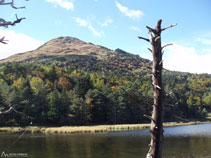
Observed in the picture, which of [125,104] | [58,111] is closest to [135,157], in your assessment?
[58,111]

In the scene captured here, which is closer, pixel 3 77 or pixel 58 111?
pixel 58 111

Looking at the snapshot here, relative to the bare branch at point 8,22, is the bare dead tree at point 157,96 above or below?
below

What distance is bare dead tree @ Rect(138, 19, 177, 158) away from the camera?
4.91m

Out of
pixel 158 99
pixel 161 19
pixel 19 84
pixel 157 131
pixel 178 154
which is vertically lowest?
pixel 178 154

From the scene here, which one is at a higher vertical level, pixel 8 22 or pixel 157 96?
pixel 8 22

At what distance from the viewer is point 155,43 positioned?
5105mm

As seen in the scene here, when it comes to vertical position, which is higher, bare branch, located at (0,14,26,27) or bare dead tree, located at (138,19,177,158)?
bare branch, located at (0,14,26,27)

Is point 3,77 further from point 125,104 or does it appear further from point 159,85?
point 159,85

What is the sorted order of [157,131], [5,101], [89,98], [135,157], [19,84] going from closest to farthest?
[157,131] → [135,157] → [5,101] → [89,98] → [19,84]

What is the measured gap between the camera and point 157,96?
4984 mm

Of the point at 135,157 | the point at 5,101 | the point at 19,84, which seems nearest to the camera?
the point at 135,157

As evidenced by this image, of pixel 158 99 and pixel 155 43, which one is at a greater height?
pixel 155 43

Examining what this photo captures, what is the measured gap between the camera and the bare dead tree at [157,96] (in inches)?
193

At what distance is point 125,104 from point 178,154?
68.9 m
